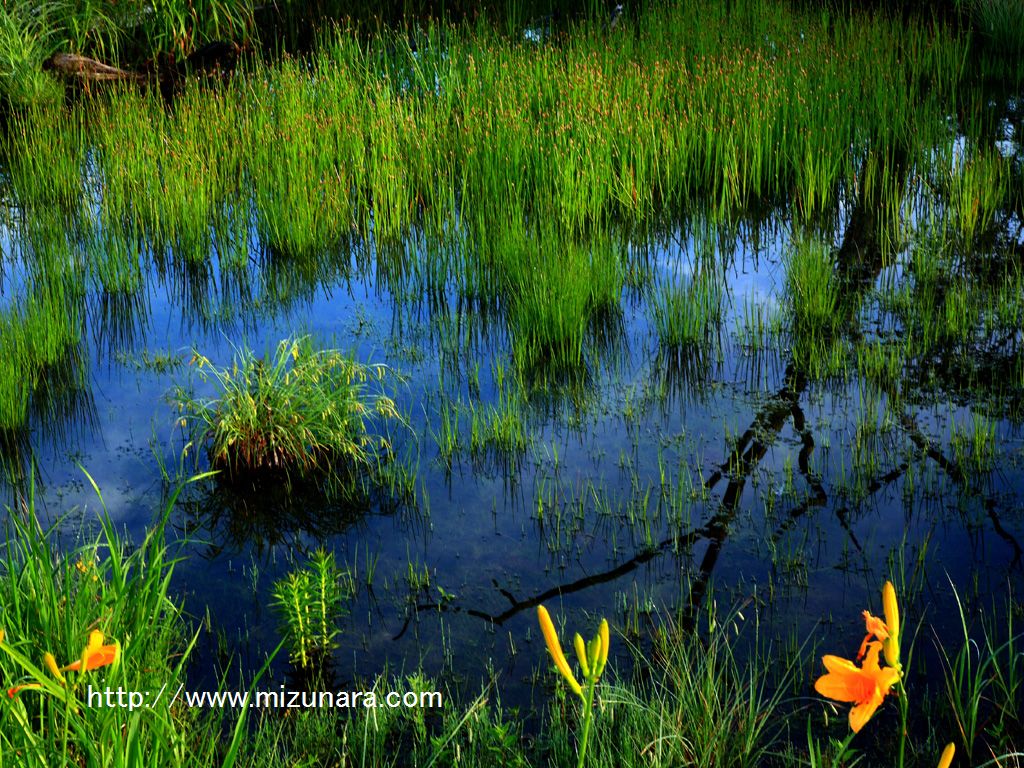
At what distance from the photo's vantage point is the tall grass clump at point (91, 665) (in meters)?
2.05

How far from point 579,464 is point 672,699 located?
1.39 m

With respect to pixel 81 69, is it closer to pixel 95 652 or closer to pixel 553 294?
pixel 553 294

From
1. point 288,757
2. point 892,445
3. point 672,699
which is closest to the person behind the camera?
point 288,757

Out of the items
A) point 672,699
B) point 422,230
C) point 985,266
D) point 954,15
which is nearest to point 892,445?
point 672,699

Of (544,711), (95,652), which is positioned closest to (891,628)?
(95,652)

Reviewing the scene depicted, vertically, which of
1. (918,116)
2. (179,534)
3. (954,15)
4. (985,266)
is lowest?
(179,534)

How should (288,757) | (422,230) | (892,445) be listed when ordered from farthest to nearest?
1. (422,230)
2. (892,445)
3. (288,757)

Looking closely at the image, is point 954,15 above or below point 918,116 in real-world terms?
above

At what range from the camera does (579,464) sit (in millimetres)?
4102

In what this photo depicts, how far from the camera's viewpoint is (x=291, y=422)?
422 cm

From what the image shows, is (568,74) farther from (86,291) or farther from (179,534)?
(179,534)

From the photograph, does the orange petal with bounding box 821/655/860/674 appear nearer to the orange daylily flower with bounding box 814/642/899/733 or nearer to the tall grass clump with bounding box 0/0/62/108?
the orange daylily flower with bounding box 814/642/899/733

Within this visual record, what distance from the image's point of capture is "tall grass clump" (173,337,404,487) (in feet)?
13.6

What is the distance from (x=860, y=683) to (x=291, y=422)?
3.06 metres
